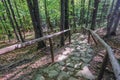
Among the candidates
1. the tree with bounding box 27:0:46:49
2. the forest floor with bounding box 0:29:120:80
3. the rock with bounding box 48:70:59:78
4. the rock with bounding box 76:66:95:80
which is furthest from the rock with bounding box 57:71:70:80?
the tree with bounding box 27:0:46:49

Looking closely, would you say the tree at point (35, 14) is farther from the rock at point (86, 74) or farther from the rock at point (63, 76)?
the rock at point (86, 74)

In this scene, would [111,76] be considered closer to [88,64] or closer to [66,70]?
A: [88,64]

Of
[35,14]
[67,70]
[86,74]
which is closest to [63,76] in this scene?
[67,70]

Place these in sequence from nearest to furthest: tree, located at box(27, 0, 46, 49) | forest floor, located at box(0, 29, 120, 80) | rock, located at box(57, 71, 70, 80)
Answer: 1. rock, located at box(57, 71, 70, 80)
2. forest floor, located at box(0, 29, 120, 80)
3. tree, located at box(27, 0, 46, 49)

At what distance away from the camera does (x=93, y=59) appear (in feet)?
17.0

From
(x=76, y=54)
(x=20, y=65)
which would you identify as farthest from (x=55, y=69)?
(x=76, y=54)

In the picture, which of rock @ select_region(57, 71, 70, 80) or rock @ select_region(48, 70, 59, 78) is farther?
rock @ select_region(48, 70, 59, 78)

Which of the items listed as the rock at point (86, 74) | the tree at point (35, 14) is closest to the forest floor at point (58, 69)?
the rock at point (86, 74)

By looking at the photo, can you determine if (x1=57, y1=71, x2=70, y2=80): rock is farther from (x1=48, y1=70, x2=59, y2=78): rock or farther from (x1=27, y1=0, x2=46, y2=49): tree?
(x1=27, y1=0, x2=46, y2=49): tree

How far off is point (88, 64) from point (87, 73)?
704mm

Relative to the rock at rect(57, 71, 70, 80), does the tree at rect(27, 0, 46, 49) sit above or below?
above

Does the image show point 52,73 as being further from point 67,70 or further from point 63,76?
point 67,70

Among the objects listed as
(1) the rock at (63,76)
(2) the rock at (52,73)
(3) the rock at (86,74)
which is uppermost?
(2) the rock at (52,73)

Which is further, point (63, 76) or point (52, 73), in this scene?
point (52, 73)
